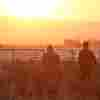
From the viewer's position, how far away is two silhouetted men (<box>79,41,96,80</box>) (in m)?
0.75

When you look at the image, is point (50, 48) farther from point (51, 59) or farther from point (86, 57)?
point (86, 57)

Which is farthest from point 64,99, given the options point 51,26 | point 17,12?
point 17,12

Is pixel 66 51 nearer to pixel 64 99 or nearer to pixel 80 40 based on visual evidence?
pixel 80 40

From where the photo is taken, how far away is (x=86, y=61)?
753 mm

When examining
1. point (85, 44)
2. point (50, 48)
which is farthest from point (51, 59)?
point (85, 44)

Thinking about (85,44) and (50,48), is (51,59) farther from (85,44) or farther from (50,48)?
(85,44)

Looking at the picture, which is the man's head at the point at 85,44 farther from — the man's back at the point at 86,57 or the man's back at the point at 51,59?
the man's back at the point at 51,59

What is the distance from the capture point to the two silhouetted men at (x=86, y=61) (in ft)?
2.45

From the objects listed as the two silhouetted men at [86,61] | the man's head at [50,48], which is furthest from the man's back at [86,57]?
the man's head at [50,48]

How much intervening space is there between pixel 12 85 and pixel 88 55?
0.31 metres

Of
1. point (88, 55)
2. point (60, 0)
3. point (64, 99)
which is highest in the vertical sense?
point (60, 0)

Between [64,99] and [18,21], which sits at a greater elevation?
[18,21]

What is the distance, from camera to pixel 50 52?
75 cm

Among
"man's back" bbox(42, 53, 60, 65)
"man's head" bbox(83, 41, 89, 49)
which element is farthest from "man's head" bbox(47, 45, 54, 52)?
"man's head" bbox(83, 41, 89, 49)
